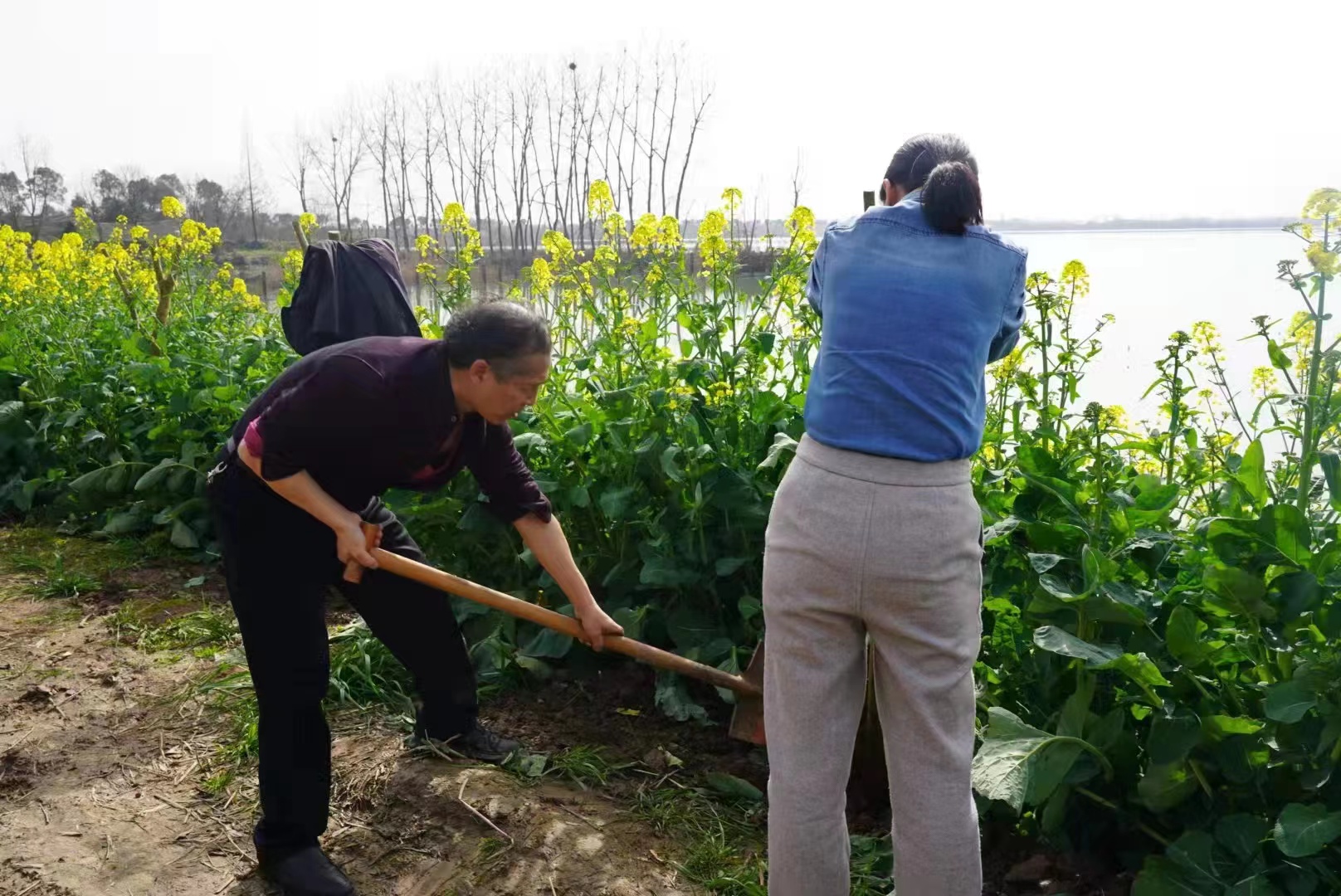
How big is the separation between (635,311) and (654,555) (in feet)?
4.23

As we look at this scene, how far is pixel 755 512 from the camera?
321 cm

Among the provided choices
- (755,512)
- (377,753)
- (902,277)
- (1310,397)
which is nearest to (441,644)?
(377,753)

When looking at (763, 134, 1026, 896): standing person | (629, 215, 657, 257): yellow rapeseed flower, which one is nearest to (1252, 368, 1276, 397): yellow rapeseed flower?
(763, 134, 1026, 896): standing person

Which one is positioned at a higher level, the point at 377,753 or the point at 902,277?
the point at 902,277

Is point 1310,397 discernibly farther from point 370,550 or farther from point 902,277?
point 370,550

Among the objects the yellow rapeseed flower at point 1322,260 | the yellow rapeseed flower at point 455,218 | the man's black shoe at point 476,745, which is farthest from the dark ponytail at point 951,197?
the yellow rapeseed flower at point 455,218

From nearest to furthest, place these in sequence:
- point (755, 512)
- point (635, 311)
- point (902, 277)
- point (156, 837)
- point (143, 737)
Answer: point (902, 277) → point (156, 837) → point (755, 512) → point (143, 737) → point (635, 311)

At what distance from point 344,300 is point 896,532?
1.84 m

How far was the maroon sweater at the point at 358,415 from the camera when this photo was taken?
95.1 inches

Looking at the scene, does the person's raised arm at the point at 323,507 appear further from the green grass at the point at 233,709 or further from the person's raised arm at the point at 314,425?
the green grass at the point at 233,709

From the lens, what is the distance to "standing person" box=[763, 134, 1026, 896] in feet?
6.35

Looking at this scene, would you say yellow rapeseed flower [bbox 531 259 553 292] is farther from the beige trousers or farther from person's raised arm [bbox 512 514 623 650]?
the beige trousers

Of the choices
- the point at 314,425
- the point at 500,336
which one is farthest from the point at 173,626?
the point at 500,336

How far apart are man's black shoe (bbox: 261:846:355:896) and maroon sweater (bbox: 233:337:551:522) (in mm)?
874
